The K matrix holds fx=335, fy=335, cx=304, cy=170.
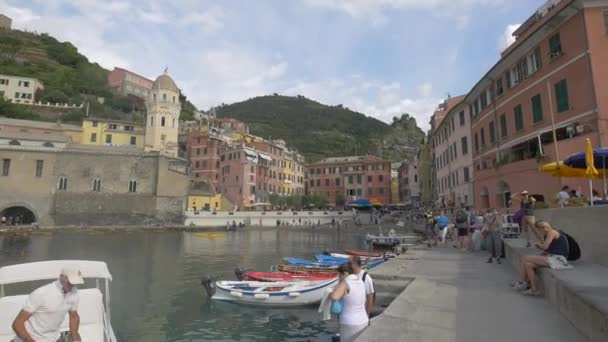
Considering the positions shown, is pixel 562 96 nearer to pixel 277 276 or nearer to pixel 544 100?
pixel 544 100

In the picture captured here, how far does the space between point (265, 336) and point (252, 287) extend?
10.1 feet

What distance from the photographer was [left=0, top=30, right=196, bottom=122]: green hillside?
260ft

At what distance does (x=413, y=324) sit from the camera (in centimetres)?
533

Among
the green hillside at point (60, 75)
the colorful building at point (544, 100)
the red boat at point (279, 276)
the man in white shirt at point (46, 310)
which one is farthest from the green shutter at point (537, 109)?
the green hillside at point (60, 75)

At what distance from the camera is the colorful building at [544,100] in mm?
15961

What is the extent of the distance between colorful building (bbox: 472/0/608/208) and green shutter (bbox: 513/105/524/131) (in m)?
0.06

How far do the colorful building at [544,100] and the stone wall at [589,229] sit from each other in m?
5.98

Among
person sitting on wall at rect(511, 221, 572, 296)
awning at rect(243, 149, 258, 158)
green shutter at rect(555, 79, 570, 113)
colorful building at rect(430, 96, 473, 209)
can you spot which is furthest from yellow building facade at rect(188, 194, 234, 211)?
person sitting on wall at rect(511, 221, 572, 296)

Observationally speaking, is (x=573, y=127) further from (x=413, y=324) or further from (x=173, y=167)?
(x=173, y=167)

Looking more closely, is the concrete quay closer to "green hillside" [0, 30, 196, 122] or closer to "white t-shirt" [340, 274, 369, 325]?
"white t-shirt" [340, 274, 369, 325]

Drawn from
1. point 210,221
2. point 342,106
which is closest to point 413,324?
point 210,221

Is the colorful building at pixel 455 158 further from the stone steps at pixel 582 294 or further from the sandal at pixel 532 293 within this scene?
the stone steps at pixel 582 294

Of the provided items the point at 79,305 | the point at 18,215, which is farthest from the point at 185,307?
the point at 18,215

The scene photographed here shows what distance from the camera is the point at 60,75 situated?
88.9m
